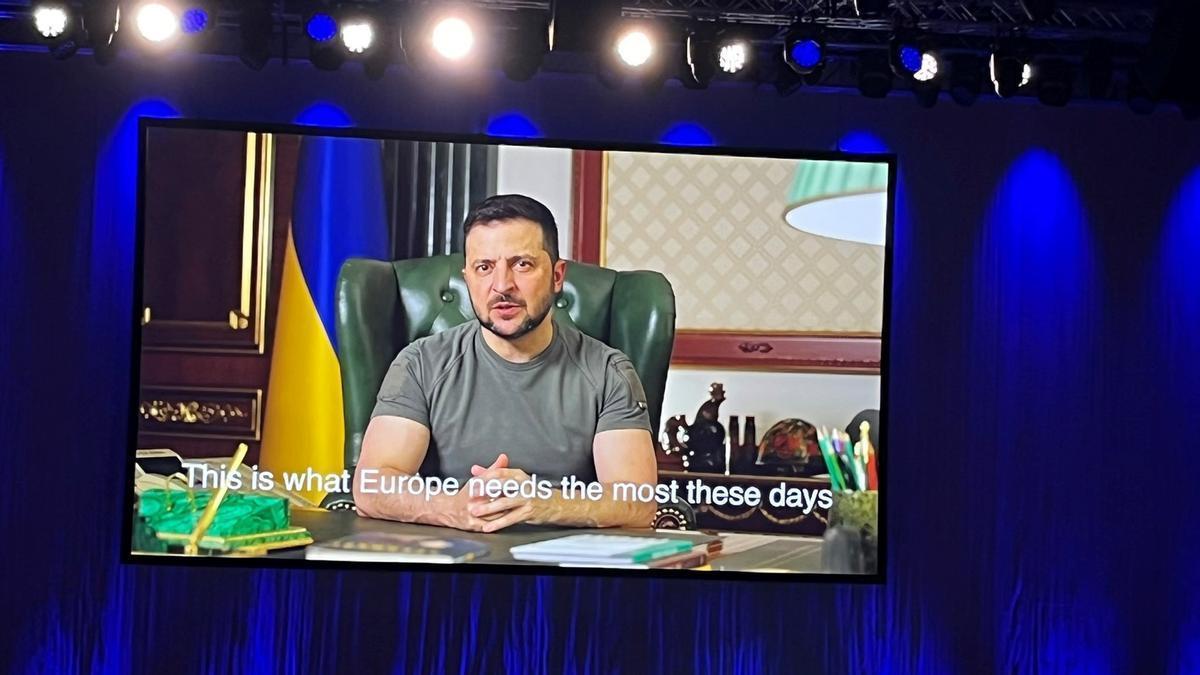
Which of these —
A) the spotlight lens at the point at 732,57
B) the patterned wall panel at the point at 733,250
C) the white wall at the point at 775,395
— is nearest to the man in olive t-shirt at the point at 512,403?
the white wall at the point at 775,395

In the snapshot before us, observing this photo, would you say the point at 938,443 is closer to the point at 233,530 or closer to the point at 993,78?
the point at 993,78

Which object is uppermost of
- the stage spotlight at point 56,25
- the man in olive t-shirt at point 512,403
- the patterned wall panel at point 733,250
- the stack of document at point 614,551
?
the stage spotlight at point 56,25

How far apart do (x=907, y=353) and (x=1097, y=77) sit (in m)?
1.22

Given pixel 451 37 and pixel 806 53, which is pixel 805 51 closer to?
pixel 806 53

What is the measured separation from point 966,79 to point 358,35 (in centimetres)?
219

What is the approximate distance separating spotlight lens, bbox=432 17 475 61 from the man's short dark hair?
1.80 feet

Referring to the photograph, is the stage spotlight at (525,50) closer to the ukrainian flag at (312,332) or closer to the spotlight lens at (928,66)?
the ukrainian flag at (312,332)

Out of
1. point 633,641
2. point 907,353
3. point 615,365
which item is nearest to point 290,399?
point 615,365

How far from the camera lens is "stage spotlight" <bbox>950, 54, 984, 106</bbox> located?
15.5ft

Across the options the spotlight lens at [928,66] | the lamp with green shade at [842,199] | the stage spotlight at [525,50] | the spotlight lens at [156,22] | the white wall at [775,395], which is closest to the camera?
the spotlight lens at [156,22]

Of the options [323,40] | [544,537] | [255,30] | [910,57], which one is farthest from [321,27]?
[910,57]

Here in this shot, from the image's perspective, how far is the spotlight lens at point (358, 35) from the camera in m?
4.44

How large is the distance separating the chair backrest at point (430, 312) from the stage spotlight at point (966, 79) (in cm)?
128

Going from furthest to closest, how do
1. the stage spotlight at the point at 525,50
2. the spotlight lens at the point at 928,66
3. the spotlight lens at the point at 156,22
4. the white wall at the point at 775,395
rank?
the white wall at the point at 775,395
the spotlight lens at the point at 928,66
the stage spotlight at the point at 525,50
the spotlight lens at the point at 156,22
